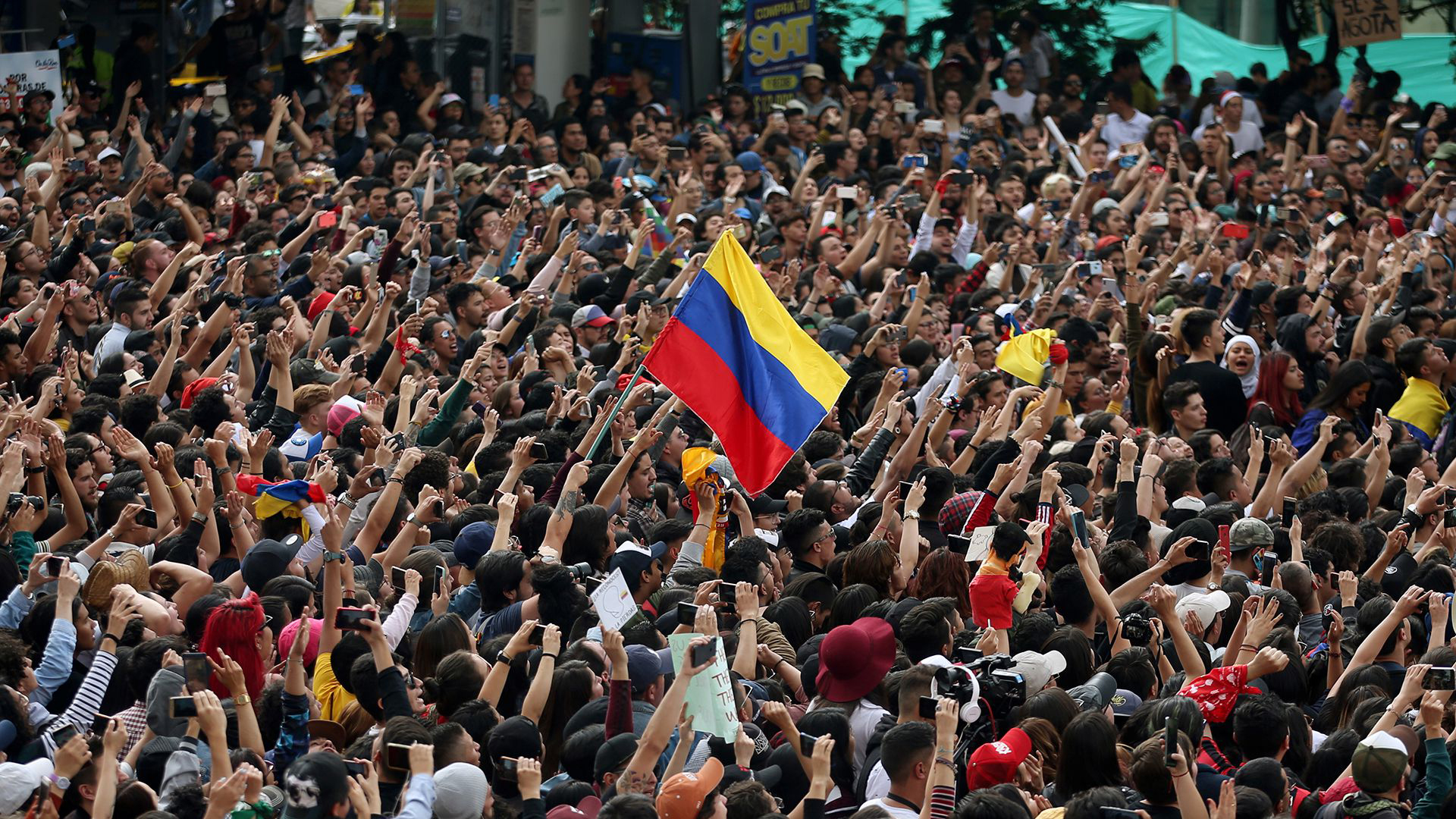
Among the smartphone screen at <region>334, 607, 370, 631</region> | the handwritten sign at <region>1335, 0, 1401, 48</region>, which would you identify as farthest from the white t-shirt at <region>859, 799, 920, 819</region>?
the handwritten sign at <region>1335, 0, 1401, 48</region>

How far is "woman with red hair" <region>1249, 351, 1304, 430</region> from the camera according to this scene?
11812 millimetres

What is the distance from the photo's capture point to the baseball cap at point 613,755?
5.97 m

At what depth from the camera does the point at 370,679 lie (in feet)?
21.0

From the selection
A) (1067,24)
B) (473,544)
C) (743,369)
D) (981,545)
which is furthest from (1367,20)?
(473,544)

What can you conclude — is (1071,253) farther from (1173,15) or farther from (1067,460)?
(1173,15)

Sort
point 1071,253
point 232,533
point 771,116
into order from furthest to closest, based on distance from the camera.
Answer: point 771,116 < point 1071,253 < point 232,533

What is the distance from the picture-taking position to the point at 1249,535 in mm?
8648

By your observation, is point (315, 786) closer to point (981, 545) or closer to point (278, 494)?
point (278, 494)

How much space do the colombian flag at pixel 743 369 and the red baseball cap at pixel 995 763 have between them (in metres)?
3.17

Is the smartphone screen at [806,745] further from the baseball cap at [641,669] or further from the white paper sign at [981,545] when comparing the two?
the white paper sign at [981,545]

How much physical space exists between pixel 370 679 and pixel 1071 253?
10661 mm

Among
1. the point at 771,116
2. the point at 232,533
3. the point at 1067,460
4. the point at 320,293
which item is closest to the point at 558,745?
the point at 232,533

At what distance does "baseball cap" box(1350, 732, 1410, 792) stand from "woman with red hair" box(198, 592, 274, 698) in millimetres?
3825

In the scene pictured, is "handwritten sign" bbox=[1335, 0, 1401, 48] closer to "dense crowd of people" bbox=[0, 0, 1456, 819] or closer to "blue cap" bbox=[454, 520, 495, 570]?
"dense crowd of people" bbox=[0, 0, 1456, 819]
